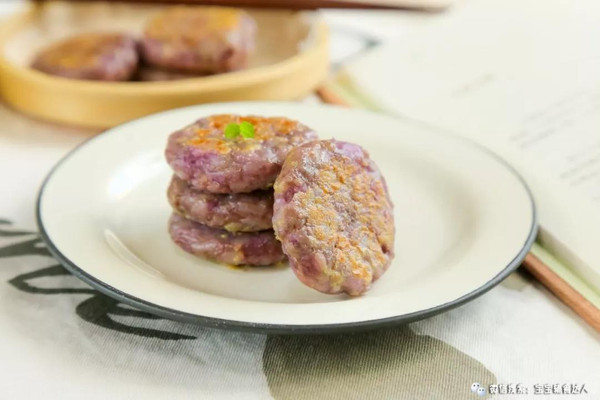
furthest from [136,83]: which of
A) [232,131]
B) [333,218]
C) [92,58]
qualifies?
[333,218]

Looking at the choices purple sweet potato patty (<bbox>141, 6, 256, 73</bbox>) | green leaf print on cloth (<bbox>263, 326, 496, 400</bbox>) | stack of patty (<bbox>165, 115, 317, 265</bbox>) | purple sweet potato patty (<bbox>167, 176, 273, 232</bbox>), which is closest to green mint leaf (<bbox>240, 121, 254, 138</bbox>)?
stack of patty (<bbox>165, 115, 317, 265</bbox>)

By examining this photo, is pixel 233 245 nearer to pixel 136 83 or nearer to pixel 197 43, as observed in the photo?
pixel 136 83

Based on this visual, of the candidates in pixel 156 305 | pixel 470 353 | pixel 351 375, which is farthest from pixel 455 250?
pixel 156 305

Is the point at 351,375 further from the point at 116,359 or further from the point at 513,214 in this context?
the point at 513,214

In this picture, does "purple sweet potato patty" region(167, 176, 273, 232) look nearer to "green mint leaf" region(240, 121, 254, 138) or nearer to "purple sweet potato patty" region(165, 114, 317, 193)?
"purple sweet potato patty" region(165, 114, 317, 193)

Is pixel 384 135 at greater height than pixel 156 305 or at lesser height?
lesser

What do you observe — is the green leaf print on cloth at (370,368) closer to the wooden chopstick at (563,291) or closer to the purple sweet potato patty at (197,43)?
the wooden chopstick at (563,291)

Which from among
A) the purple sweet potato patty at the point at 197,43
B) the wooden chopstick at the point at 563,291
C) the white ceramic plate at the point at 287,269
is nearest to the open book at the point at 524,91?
the wooden chopstick at the point at 563,291
